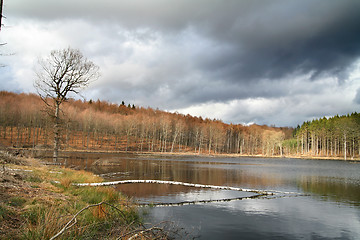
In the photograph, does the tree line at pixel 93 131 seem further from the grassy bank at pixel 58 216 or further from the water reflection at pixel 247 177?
the grassy bank at pixel 58 216

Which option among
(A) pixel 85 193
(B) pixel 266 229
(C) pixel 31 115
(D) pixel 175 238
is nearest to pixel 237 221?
(B) pixel 266 229

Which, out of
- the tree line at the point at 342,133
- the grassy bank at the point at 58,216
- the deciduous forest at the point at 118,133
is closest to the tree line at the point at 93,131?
the deciduous forest at the point at 118,133

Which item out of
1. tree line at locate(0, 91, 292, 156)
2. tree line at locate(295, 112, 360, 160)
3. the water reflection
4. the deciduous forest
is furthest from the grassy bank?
tree line at locate(295, 112, 360, 160)

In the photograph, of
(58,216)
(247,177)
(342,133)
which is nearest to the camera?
(58,216)

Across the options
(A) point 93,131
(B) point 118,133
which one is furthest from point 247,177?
(B) point 118,133

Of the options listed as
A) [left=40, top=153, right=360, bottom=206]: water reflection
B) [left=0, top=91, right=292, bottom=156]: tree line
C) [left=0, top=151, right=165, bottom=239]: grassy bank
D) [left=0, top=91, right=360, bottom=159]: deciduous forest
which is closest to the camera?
[left=0, top=151, right=165, bottom=239]: grassy bank

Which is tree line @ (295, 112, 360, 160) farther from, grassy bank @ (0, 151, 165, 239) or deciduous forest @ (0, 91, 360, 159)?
grassy bank @ (0, 151, 165, 239)

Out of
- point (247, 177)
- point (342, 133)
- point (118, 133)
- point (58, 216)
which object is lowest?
point (247, 177)

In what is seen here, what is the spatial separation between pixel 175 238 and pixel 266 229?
15.6 ft

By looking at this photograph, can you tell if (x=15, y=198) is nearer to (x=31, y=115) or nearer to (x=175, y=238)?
(x=175, y=238)

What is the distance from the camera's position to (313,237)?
10.6m

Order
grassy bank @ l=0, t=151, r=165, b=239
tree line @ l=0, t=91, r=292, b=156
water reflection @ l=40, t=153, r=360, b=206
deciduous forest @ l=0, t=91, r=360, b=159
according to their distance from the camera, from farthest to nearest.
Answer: deciduous forest @ l=0, t=91, r=360, b=159 → tree line @ l=0, t=91, r=292, b=156 → water reflection @ l=40, t=153, r=360, b=206 → grassy bank @ l=0, t=151, r=165, b=239

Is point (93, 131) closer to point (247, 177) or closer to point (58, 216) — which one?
point (247, 177)

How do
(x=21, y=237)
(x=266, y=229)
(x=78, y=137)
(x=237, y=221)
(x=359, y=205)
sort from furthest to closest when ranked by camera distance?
(x=78, y=137), (x=359, y=205), (x=237, y=221), (x=266, y=229), (x=21, y=237)
